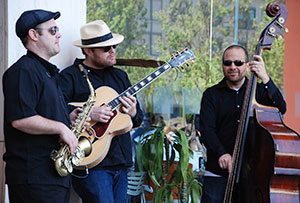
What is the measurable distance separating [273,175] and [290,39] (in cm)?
345

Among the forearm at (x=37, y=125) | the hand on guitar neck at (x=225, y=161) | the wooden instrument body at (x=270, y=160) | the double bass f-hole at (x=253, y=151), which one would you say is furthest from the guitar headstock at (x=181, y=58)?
the forearm at (x=37, y=125)

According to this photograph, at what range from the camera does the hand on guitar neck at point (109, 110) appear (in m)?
3.20

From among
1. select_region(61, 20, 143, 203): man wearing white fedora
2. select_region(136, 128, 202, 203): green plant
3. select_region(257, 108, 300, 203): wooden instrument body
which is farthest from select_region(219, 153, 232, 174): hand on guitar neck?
select_region(136, 128, 202, 203): green plant

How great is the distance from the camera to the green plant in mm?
4453

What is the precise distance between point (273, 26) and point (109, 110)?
4.18ft

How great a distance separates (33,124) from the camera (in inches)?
96.0

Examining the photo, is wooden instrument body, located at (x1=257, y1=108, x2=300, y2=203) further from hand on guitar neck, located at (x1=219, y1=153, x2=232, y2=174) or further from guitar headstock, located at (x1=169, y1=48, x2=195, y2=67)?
guitar headstock, located at (x1=169, y1=48, x2=195, y2=67)

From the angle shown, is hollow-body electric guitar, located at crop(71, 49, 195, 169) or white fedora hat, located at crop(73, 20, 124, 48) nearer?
hollow-body electric guitar, located at crop(71, 49, 195, 169)

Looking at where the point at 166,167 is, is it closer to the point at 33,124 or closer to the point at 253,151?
the point at 253,151

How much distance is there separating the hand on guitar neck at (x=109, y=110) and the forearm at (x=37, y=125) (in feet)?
2.27

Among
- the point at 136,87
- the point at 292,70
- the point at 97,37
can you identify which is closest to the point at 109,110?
the point at 136,87

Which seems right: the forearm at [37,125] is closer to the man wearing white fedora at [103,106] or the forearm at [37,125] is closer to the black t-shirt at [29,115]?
the black t-shirt at [29,115]

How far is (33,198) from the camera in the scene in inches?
96.2

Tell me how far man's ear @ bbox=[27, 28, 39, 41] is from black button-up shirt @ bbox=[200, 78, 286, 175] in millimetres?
1488
